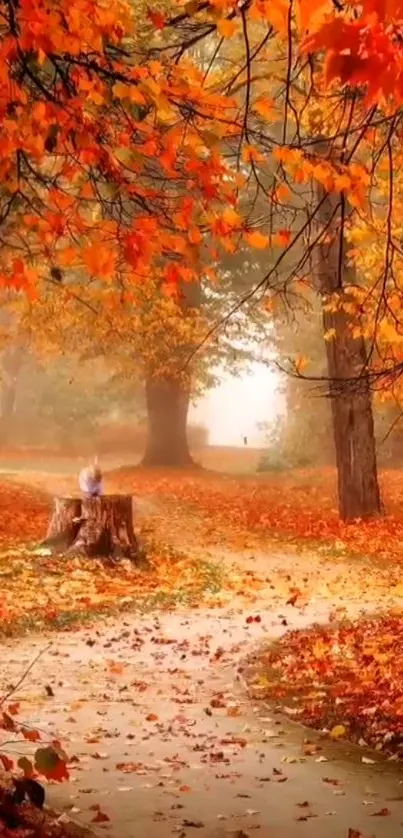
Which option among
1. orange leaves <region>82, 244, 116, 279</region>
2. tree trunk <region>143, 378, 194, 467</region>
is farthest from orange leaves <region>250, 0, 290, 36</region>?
tree trunk <region>143, 378, 194, 467</region>

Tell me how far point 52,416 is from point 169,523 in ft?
78.2

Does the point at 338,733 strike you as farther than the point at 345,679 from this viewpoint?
No

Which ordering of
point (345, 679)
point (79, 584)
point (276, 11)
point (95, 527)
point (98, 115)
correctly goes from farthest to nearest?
point (95, 527) < point (79, 584) < point (345, 679) < point (98, 115) < point (276, 11)

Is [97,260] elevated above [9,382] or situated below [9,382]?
below

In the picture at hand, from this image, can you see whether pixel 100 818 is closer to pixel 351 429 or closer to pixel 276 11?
pixel 276 11

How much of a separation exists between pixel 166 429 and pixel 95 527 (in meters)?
16.2

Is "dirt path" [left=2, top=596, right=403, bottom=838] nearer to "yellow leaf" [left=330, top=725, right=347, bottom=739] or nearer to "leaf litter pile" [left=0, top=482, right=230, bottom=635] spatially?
"yellow leaf" [left=330, top=725, right=347, bottom=739]

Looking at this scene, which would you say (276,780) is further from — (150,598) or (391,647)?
(150,598)

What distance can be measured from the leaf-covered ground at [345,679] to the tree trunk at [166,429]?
20254mm

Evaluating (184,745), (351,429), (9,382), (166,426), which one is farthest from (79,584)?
(9,382)

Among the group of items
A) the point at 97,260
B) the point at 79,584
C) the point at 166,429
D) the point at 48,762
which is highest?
the point at 166,429

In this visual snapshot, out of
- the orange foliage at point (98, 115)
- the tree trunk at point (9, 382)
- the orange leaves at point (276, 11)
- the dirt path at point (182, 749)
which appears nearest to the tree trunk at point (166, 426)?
the tree trunk at point (9, 382)

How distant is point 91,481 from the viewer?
48.6ft

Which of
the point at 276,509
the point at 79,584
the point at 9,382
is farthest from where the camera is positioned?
the point at 9,382
